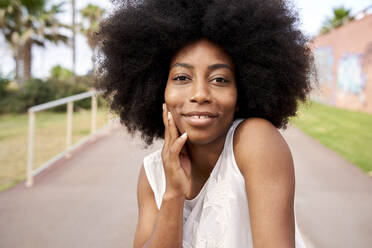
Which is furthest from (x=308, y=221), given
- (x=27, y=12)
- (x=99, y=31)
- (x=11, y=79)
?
(x=27, y=12)

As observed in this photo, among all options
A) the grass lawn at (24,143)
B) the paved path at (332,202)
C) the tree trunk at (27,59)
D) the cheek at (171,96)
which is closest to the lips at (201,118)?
the cheek at (171,96)

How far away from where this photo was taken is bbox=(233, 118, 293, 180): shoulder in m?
1.57

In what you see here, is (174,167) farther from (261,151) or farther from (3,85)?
(3,85)

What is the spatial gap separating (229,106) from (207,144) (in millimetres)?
278

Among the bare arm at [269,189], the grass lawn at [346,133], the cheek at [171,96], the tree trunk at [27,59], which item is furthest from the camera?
the tree trunk at [27,59]

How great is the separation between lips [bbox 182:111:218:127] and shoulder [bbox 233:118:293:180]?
17 cm

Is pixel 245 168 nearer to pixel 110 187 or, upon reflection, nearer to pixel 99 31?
pixel 99 31

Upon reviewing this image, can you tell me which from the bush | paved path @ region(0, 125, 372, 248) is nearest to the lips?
paved path @ region(0, 125, 372, 248)

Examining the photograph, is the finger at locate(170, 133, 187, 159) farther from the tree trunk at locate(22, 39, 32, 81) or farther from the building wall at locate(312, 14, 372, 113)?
the tree trunk at locate(22, 39, 32, 81)

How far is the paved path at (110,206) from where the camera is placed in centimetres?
366

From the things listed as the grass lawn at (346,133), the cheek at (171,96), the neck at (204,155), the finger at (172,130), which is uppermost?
the cheek at (171,96)

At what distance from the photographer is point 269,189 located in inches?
60.6

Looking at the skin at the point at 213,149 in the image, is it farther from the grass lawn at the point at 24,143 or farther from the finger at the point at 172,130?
the grass lawn at the point at 24,143

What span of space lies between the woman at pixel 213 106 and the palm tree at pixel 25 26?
2152 cm
